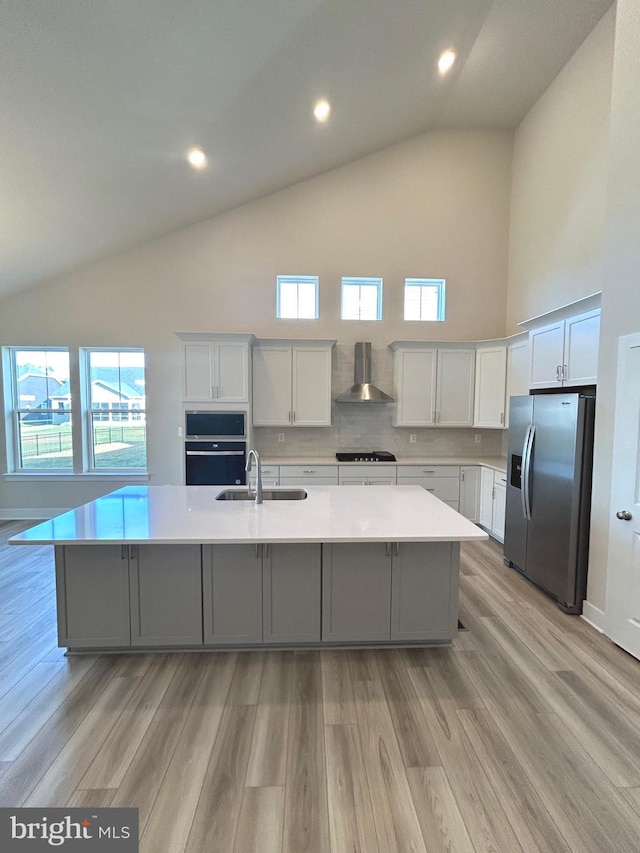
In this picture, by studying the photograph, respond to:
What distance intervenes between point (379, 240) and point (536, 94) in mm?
2297

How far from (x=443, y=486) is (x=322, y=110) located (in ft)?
13.8

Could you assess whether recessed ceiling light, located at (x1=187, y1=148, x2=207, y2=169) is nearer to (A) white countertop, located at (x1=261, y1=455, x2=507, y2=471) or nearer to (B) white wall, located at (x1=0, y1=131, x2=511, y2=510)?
(B) white wall, located at (x1=0, y1=131, x2=511, y2=510)

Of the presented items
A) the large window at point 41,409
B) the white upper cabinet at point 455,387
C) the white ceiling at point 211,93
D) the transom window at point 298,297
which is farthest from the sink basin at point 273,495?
the large window at point 41,409

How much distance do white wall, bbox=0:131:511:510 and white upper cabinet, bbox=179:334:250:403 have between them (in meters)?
0.71

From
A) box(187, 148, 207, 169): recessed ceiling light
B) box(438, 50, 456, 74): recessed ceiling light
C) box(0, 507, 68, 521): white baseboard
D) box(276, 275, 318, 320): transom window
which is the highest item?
box(438, 50, 456, 74): recessed ceiling light

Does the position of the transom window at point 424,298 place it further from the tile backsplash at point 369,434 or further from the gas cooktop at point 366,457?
the gas cooktop at point 366,457

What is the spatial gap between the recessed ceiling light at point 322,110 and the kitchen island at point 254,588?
383 centimetres

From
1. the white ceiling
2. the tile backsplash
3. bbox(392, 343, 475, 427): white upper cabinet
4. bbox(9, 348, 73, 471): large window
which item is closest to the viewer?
the white ceiling

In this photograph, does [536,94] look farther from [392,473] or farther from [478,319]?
[392,473]

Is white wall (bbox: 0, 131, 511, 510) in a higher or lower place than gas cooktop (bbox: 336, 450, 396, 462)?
higher

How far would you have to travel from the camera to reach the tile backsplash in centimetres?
504

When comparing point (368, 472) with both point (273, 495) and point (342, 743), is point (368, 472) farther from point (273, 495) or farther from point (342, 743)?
point (342, 743)

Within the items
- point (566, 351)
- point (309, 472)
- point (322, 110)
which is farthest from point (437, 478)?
point (322, 110)

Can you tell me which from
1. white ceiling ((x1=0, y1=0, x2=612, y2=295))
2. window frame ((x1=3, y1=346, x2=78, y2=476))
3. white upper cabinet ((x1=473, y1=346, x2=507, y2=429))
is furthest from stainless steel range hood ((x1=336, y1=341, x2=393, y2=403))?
window frame ((x1=3, y1=346, x2=78, y2=476))
